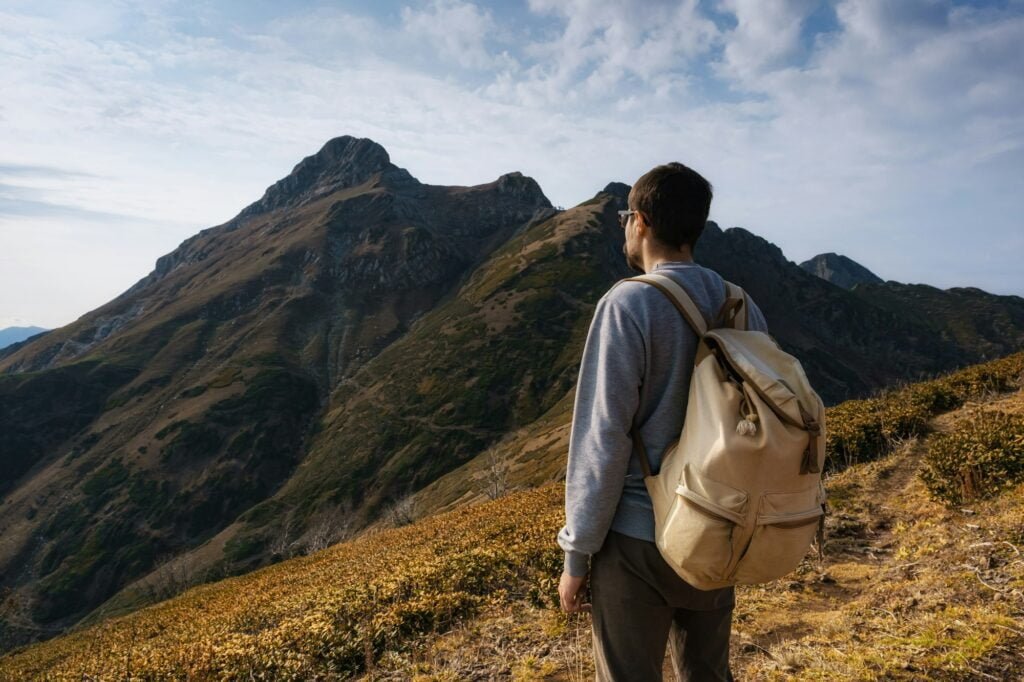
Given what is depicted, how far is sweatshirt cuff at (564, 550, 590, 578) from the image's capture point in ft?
9.48

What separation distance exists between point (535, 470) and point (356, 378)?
96.0m

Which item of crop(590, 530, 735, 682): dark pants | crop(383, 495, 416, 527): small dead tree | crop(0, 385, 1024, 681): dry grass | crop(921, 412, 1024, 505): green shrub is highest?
crop(590, 530, 735, 682): dark pants

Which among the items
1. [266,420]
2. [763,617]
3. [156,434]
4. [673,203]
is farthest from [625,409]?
[156,434]

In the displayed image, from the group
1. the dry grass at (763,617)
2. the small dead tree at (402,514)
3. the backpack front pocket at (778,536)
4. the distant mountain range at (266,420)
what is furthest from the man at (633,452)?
the distant mountain range at (266,420)

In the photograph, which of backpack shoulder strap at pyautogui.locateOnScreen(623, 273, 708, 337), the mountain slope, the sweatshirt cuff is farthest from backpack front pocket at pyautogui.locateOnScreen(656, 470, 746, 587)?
the mountain slope

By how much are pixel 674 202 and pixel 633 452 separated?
1308 mm

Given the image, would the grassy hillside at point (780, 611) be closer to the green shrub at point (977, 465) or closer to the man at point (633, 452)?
the green shrub at point (977, 465)

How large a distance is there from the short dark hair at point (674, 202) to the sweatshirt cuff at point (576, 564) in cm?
169

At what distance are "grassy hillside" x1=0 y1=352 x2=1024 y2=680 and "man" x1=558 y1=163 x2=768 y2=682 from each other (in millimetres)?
2775

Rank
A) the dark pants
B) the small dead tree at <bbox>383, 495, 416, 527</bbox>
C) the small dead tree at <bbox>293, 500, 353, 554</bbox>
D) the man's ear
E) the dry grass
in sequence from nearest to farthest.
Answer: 1. the dark pants
2. the man's ear
3. the dry grass
4. the small dead tree at <bbox>383, 495, 416, 527</bbox>
5. the small dead tree at <bbox>293, 500, 353, 554</bbox>

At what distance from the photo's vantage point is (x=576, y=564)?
290cm

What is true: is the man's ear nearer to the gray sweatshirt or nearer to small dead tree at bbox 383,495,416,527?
the gray sweatshirt

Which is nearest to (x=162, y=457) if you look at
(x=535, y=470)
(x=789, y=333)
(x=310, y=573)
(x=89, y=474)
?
(x=89, y=474)

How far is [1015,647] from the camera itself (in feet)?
15.1
